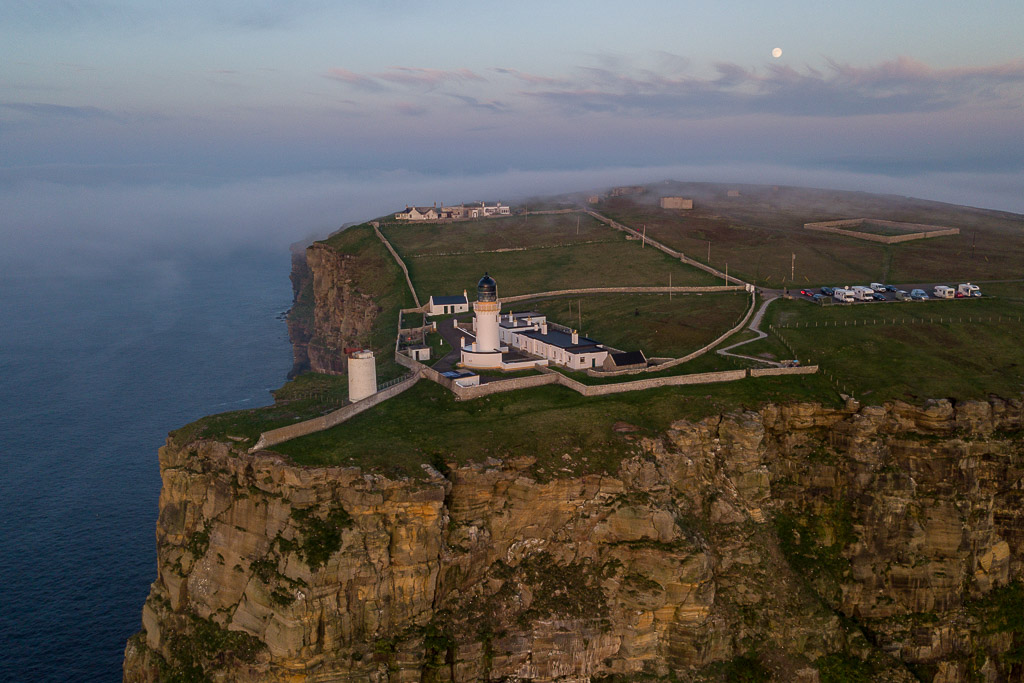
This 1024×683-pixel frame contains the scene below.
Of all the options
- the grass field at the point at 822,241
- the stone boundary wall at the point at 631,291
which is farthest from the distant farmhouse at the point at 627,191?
the stone boundary wall at the point at 631,291

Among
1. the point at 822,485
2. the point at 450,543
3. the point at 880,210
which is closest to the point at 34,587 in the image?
the point at 450,543

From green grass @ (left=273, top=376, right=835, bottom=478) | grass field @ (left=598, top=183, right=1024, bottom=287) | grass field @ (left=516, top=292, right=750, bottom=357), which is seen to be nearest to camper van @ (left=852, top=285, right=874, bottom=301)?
grass field @ (left=598, top=183, right=1024, bottom=287)

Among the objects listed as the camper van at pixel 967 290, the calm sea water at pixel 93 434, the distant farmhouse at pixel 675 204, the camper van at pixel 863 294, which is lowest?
the calm sea water at pixel 93 434

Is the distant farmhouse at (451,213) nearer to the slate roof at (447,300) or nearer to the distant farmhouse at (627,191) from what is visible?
the distant farmhouse at (627,191)

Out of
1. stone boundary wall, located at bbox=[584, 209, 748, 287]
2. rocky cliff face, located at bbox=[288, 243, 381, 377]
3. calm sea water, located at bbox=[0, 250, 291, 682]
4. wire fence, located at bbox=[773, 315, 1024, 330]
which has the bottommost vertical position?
calm sea water, located at bbox=[0, 250, 291, 682]

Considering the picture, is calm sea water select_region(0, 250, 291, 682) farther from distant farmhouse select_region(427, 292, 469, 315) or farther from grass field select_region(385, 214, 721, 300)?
distant farmhouse select_region(427, 292, 469, 315)

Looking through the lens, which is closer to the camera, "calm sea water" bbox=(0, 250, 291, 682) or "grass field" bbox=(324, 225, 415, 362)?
"calm sea water" bbox=(0, 250, 291, 682)

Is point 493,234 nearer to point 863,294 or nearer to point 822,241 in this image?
point 822,241

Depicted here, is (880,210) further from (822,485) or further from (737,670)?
(737,670)
